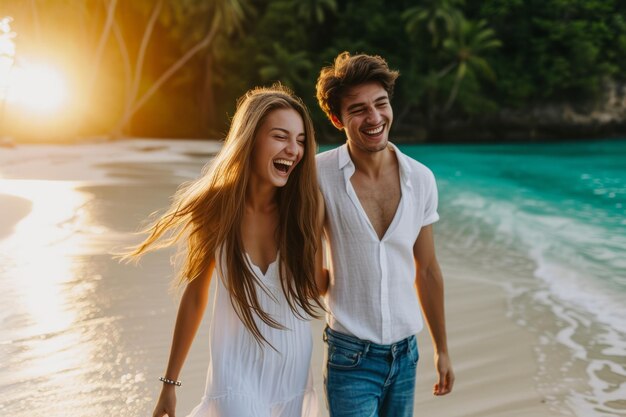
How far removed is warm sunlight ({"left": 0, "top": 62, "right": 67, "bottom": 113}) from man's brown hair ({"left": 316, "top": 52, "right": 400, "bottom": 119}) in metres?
38.9

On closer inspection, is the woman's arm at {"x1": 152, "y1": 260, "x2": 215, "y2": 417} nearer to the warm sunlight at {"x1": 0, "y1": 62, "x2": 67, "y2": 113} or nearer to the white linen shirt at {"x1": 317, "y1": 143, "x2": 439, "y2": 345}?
the white linen shirt at {"x1": 317, "y1": 143, "x2": 439, "y2": 345}

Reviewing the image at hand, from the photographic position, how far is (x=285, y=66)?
133ft

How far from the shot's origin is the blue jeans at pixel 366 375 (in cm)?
233

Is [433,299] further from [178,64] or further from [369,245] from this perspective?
[178,64]

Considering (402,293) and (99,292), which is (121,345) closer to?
(99,292)

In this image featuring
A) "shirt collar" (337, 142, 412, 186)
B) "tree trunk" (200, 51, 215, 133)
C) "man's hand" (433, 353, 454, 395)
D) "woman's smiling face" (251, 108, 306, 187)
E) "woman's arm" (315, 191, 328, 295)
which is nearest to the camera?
"woman's smiling face" (251, 108, 306, 187)

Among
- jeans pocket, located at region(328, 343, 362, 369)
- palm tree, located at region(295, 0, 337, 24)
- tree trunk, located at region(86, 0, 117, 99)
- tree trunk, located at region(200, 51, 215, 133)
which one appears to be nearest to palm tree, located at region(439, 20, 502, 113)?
palm tree, located at region(295, 0, 337, 24)

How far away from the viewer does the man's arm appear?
101 inches

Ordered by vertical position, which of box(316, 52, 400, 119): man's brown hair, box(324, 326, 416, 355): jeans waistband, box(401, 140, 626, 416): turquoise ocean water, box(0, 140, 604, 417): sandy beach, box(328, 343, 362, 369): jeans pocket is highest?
box(316, 52, 400, 119): man's brown hair

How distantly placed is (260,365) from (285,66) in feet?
130

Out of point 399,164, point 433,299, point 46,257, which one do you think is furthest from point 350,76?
point 46,257

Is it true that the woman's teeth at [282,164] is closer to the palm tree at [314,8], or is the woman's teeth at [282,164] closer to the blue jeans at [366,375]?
the blue jeans at [366,375]

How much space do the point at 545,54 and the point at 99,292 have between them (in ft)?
132

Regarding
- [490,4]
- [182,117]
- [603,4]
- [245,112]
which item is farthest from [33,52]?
[245,112]
